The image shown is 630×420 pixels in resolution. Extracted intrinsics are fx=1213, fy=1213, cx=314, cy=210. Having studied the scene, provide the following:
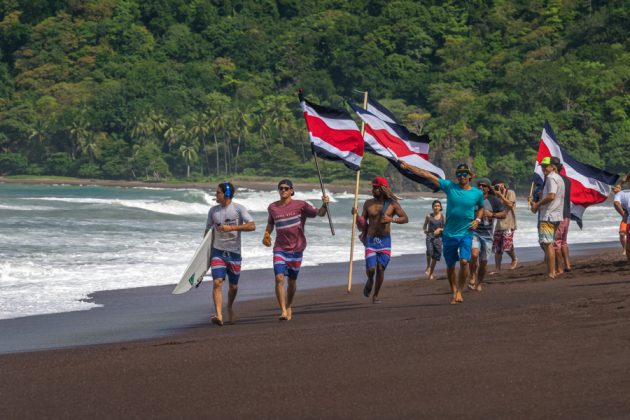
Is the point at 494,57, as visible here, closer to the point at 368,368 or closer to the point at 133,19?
the point at 133,19

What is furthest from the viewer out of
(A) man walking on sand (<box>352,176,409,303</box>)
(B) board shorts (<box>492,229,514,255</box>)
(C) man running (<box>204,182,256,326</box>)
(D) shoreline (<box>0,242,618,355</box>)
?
(B) board shorts (<box>492,229,514,255</box>)

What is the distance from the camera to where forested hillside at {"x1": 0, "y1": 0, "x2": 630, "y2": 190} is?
334 feet

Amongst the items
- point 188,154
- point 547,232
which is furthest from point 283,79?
point 547,232

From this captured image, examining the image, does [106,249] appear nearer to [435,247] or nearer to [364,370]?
[435,247]

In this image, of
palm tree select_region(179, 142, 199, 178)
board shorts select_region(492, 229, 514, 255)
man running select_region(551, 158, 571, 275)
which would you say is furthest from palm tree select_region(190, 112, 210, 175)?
man running select_region(551, 158, 571, 275)

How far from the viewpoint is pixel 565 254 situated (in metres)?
13.8

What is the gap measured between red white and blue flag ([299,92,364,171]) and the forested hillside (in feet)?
270

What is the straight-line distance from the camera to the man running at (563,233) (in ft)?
42.7

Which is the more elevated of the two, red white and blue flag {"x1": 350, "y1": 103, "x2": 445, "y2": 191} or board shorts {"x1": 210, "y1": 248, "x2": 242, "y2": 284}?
red white and blue flag {"x1": 350, "y1": 103, "x2": 445, "y2": 191}

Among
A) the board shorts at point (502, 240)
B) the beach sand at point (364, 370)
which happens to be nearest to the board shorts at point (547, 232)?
the board shorts at point (502, 240)

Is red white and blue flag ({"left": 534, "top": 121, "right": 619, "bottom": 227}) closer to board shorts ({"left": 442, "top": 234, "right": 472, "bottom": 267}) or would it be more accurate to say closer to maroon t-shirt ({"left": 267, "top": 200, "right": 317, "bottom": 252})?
board shorts ({"left": 442, "top": 234, "right": 472, "bottom": 267})

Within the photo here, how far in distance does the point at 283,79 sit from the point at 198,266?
425 ft

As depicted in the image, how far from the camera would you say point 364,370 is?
22.8 ft

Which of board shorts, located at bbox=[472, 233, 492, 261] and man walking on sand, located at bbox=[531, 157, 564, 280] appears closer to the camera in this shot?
board shorts, located at bbox=[472, 233, 492, 261]
